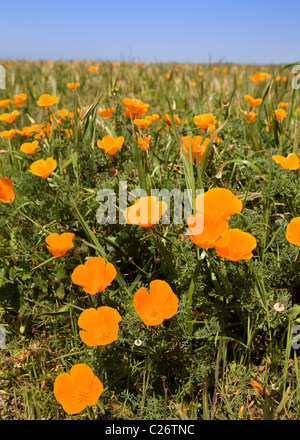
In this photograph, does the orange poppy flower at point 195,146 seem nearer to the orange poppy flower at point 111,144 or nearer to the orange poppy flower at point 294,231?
the orange poppy flower at point 111,144

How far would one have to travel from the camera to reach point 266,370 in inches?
49.3

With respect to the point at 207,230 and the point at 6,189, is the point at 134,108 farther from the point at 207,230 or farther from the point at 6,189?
the point at 207,230

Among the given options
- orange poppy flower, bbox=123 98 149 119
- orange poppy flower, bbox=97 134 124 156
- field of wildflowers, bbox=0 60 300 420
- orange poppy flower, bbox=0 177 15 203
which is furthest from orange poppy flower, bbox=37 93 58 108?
orange poppy flower, bbox=0 177 15 203

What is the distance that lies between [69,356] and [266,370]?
0.72 metres

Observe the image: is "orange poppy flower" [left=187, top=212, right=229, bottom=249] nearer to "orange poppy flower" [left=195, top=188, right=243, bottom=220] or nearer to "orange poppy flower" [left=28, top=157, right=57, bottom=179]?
"orange poppy flower" [left=195, top=188, right=243, bottom=220]

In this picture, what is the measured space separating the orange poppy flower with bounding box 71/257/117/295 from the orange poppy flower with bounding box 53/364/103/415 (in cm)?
24

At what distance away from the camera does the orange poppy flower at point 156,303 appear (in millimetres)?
1076

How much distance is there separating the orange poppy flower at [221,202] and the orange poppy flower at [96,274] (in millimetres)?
361

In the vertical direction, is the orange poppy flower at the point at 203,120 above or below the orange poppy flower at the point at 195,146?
above

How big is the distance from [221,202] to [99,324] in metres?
0.55

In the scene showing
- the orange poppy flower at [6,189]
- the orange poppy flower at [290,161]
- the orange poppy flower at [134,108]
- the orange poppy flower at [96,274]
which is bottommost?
the orange poppy flower at [96,274]

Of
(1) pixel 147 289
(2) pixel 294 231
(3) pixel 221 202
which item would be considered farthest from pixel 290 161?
(1) pixel 147 289

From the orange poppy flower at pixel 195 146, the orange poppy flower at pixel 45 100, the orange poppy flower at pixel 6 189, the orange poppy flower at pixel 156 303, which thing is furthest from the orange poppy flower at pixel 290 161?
the orange poppy flower at pixel 45 100

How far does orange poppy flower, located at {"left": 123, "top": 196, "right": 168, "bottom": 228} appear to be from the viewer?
113 cm
